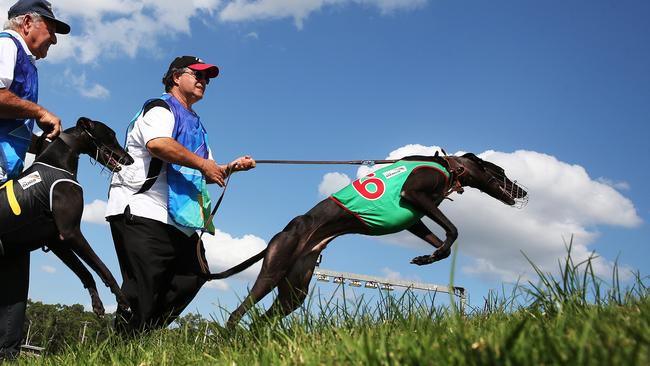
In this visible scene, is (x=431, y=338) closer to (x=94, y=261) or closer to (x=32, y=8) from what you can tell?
(x=94, y=261)

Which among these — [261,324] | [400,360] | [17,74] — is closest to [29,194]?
[17,74]

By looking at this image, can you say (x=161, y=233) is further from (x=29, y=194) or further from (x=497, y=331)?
(x=497, y=331)

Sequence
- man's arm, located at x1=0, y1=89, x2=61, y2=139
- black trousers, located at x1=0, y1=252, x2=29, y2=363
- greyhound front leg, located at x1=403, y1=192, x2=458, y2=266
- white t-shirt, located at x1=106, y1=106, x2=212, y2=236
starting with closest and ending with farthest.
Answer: man's arm, located at x1=0, y1=89, x2=61, y2=139
black trousers, located at x1=0, y1=252, x2=29, y2=363
white t-shirt, located at x1=106, y1=106, x2=212, y2=236
greyhound front leg, located at x1=403, y1=192, x2=458, y2=266

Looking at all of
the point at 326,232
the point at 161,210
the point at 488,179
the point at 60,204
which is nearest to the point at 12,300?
the point at 60,204

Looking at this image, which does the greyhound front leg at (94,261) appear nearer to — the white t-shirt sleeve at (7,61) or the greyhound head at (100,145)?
the greyhound head at (100,145)

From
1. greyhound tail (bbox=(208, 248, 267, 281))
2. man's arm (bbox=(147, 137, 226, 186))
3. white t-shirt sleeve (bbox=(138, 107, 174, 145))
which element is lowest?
greyhound tail (bbox=(208, 248, 267, 281))

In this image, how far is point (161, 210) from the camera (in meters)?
4.47

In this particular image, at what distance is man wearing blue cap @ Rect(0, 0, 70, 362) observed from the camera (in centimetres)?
415

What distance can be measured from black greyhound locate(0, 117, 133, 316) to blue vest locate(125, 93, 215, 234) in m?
0.33

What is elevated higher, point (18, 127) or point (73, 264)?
point (18, 127)

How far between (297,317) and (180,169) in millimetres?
1861

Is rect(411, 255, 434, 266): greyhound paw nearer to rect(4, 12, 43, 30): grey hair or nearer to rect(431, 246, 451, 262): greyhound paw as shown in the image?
rect(431, 246, 451, 262): greyhound paw

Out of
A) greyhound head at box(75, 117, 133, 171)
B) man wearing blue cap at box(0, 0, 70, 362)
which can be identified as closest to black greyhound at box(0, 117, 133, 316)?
greyhound head at box(75, 117, 133, 171)

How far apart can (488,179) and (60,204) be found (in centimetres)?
392
